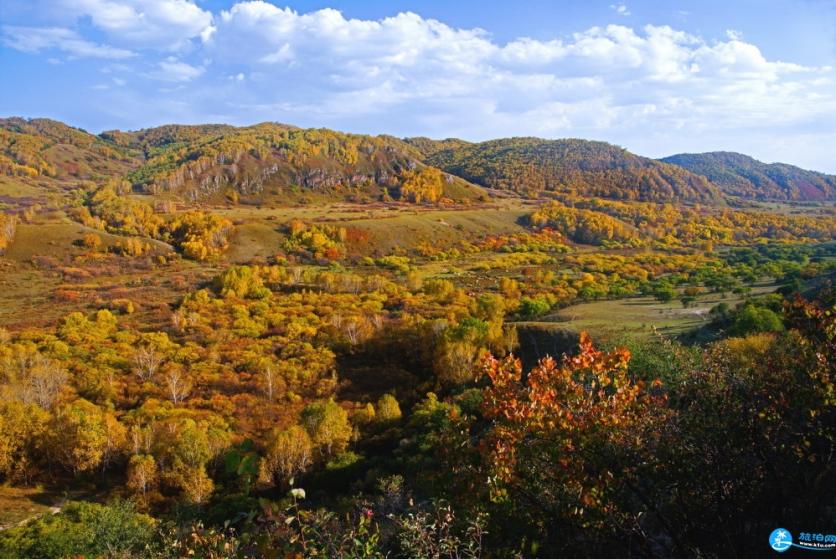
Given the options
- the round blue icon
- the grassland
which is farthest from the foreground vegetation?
the grassland

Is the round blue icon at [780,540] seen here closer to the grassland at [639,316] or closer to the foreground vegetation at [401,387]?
the foreground vegetation at [401,387]

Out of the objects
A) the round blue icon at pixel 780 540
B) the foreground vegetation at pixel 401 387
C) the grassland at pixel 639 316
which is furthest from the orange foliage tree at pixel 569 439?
the grassland at pixel 639 316

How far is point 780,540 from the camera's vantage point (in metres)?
6.73

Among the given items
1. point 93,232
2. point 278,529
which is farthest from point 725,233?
point 278,529

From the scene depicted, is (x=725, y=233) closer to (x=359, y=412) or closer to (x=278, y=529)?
(x=359, y=412)

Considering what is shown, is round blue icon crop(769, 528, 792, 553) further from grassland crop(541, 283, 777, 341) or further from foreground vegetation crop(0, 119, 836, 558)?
grassland crop(541, 283, 777, 341)

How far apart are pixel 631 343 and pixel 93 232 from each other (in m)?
122

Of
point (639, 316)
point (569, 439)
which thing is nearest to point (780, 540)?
point (569, 439)

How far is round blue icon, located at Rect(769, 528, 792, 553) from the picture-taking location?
6727 millimetres

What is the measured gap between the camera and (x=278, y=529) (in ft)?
16.0

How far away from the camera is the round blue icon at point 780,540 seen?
22.1 ft

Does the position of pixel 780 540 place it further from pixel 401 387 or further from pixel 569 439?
pixel 401 387

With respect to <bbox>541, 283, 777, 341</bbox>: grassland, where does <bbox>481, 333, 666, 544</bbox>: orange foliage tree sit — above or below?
above

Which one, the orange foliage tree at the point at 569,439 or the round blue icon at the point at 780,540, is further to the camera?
the orange foliage tree at the point at 569,439
